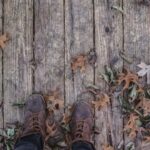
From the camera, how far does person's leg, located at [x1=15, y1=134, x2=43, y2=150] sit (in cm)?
428

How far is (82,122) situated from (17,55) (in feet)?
2.32

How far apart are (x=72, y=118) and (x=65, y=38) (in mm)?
609

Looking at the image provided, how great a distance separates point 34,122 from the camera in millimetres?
4527

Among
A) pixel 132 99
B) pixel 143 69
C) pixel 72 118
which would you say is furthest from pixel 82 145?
pixel 143 69

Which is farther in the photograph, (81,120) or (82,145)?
(81,120)

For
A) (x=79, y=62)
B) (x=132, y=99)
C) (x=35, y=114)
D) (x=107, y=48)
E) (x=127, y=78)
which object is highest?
(x=107, y=48)

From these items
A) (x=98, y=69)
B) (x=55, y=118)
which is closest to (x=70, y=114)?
(x=55, y=118)

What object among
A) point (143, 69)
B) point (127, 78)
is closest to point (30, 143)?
point (127, 78)

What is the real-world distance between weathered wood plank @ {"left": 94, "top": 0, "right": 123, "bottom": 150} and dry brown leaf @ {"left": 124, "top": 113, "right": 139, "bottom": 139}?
2.2 inches

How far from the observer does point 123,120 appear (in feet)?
15.1

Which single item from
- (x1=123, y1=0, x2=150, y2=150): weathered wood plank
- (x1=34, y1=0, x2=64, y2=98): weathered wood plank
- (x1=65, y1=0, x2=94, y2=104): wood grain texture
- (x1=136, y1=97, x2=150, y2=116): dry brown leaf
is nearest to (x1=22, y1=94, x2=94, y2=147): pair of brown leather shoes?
(x1=34, y1=0, x2=64, y2=98): weathered wood plank

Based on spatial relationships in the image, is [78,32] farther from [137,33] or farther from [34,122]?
[34,122]

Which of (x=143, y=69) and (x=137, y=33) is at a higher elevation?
(x=137, y=33)

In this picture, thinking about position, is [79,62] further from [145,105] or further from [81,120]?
[145,105]
